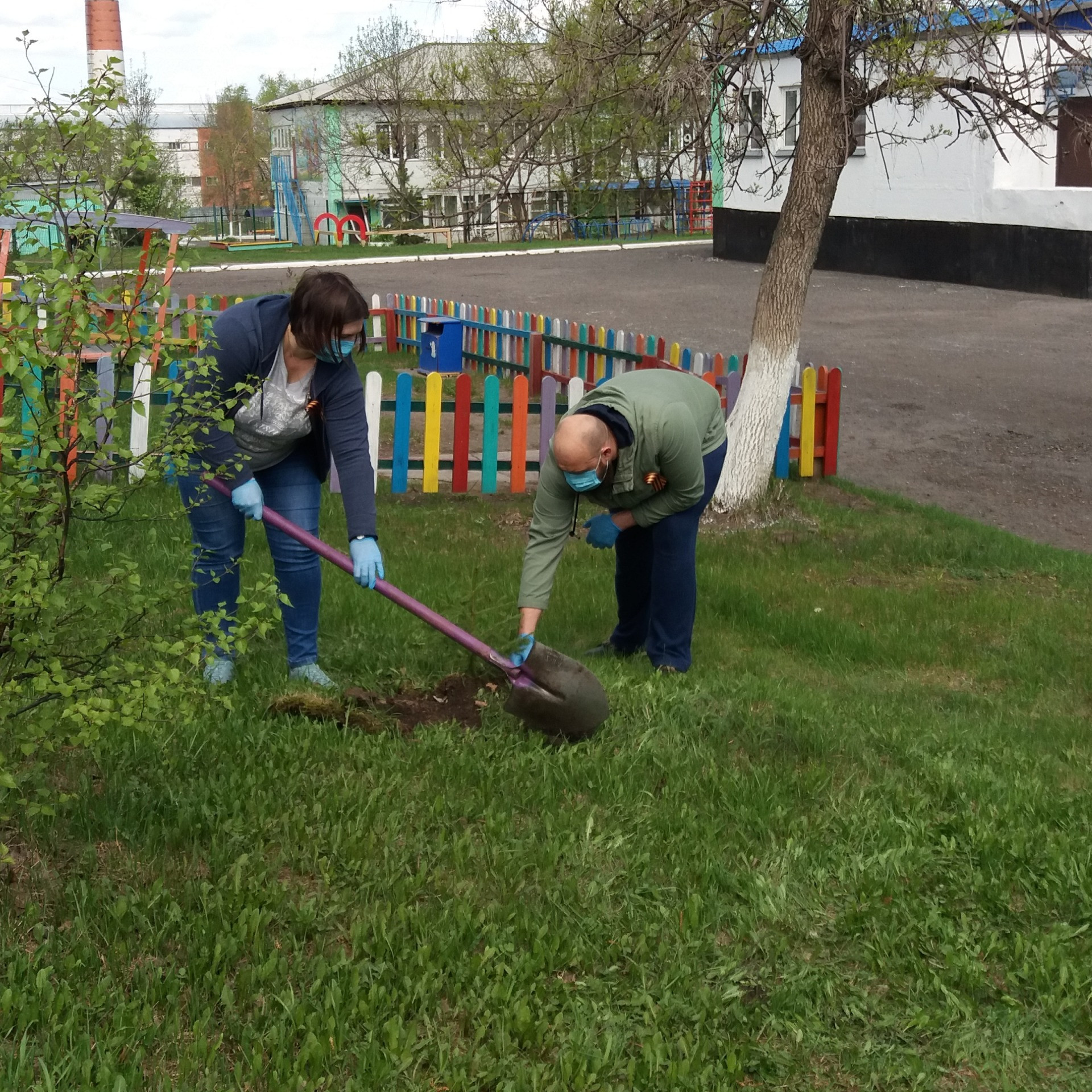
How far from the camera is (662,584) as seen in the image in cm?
511

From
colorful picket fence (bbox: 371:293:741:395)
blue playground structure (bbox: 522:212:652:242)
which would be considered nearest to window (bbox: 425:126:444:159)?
blue playground structure (bbox: 522:212:652:242)

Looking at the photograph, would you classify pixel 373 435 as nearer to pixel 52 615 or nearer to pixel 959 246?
pixel 52 615

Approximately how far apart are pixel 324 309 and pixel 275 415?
0.50 meters

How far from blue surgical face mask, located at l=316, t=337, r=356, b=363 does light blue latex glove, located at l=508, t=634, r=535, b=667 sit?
42.8 inches

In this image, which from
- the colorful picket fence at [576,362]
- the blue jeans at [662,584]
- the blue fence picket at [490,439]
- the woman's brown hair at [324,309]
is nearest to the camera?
the woman's brown hair at [324,309]

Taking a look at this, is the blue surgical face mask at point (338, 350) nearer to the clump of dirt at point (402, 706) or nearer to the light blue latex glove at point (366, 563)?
the light blue latex glove at point (366, 563)

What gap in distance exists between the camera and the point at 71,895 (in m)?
3.12

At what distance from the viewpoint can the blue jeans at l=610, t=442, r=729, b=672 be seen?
5023mm

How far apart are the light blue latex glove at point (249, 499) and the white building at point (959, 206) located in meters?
14.5

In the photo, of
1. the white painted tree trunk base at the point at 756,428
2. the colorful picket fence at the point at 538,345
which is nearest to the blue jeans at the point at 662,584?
the white painted tree trunk base at the point at 756,428

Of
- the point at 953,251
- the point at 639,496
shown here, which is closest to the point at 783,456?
the point at 639,496

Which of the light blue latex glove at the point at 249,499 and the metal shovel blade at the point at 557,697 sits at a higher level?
the light blue latex glove at the point at 249,499

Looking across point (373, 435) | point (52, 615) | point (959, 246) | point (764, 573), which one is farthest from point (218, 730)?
point (959, 246)

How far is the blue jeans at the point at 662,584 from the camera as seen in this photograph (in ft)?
16.5
